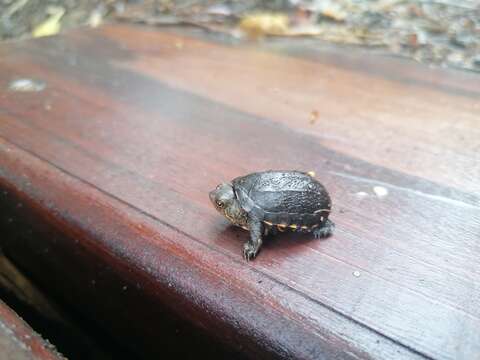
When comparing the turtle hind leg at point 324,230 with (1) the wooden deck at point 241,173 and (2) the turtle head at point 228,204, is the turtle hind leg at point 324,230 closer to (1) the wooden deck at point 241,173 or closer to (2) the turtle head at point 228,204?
(1) the wooden deck at point 241,173

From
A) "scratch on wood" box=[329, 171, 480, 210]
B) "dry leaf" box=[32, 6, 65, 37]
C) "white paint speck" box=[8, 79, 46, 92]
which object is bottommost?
"scratch on wood" box=[329, 171, 480, 210]

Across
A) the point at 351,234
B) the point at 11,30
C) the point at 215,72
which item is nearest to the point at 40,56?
the point at 215,72

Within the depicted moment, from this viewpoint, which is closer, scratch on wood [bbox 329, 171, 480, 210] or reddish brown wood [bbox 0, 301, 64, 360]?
reddish brown wood [bbox 0, 301, 64, 360]

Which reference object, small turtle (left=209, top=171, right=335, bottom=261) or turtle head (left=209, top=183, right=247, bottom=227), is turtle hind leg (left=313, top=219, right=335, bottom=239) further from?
turtle head (left=209, top=183, right=247, bottom=227)

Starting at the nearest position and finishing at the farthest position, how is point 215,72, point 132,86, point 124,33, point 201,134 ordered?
point 201,134 → point 132,86 → point 215,72 → point 124,33

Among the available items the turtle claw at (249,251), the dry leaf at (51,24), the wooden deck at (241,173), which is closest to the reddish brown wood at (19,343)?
the wooden deck at (241,173)

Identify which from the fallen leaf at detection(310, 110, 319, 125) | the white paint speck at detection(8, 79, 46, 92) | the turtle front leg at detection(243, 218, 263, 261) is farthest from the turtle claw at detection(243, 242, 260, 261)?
the white paint speck at detection(8, 79, 46, 92)

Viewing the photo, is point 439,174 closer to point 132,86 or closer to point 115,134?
point 115,134

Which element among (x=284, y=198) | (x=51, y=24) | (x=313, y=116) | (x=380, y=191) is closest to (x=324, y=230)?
(x=284, y=198)
